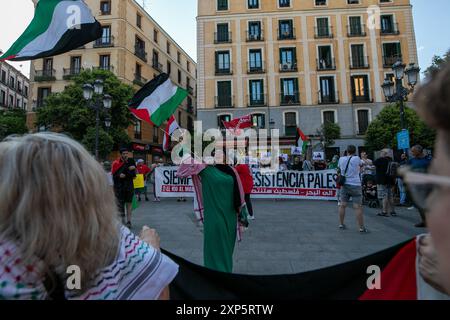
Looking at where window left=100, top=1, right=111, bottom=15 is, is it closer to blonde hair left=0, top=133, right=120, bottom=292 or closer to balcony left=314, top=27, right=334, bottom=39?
balcony left=314, top=27, right=334, bottom=39

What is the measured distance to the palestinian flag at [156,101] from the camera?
633cm

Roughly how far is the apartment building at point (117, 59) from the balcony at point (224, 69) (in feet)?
32.6

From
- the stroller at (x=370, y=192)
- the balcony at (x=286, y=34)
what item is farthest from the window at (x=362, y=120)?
the stroller at (x=370, y=192)

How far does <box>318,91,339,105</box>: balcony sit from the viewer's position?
2887cm

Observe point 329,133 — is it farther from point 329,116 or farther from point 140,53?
point 140,53

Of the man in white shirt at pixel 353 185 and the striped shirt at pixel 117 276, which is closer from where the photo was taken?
the striped shirt at pixel 117 276

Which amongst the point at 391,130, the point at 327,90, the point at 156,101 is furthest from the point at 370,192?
the point at 327,90

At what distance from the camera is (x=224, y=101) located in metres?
30.0

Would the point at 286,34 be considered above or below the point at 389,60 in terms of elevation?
above

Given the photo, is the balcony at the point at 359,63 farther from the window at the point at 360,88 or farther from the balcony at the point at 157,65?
the balcony at the point at 157,65

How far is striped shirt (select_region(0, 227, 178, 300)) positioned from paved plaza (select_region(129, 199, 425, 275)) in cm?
289

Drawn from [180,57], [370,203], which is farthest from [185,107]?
[370,203]

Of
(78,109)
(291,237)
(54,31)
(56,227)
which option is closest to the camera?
(56,227)

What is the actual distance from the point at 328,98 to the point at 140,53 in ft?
75.8
